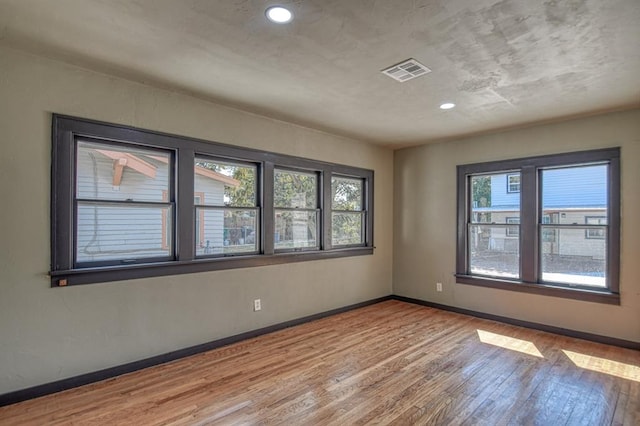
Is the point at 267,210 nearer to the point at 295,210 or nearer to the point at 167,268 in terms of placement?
the point at 295,210

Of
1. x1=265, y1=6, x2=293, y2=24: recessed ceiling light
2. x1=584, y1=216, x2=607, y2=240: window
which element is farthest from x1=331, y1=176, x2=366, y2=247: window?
x1=265, y1=6, x2=293, y2=24: recessed ceiling light

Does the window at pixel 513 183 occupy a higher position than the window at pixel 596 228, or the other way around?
the window at pixel 513 183

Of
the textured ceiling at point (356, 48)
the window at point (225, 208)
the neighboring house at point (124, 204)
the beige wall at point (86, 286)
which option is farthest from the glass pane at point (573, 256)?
the neighboring house at point (124, 204)

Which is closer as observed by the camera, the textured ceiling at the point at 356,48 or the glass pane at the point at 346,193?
the textured ceiling at the point at 356,48

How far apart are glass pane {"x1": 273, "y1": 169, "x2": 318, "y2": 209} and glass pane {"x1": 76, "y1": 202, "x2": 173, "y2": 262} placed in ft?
4.66

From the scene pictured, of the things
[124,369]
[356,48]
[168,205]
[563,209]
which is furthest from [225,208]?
[563,209]

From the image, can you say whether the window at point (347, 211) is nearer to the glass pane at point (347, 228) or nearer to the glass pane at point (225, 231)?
the glass pane at point (347, 228)

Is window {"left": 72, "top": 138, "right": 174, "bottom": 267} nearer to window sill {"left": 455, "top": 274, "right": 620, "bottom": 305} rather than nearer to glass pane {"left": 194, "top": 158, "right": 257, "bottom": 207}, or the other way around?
glass pane {"left": 194, "top": 158, "right": 257, "bottom": 207}

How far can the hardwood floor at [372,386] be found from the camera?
2.44 metres

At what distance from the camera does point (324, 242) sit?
4.96 m

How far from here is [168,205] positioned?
3.43 m

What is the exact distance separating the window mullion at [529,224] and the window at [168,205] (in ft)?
8.86

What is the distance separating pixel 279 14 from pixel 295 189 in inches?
108

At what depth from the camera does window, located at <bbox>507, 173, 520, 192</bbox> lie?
4.69m
